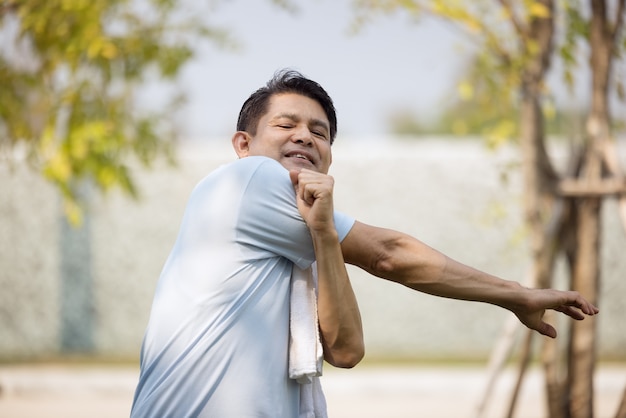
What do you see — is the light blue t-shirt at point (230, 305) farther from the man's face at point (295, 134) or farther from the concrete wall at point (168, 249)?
the concrete wall at point (168, 249)

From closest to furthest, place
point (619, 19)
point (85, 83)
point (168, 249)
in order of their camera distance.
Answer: point (619, 19), point (85, 83), point (168, 249)

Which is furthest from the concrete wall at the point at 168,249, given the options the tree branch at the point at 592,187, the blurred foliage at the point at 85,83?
the tree branch at the point at 592,187

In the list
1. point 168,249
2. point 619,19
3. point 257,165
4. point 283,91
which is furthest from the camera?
point 168,249

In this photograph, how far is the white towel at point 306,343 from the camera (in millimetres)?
2180

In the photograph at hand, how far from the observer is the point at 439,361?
37.9ft

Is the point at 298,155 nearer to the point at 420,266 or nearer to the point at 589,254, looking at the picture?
the point at 420,266

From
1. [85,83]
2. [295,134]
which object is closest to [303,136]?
[295,134]

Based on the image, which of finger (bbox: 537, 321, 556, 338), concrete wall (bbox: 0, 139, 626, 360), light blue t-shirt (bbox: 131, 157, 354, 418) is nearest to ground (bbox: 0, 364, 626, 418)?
concrete wall (bbox: 0, 139, 626, 360)

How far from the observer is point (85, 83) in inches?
249

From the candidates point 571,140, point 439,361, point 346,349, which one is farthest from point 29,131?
point 439,361

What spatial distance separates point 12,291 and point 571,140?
327 inches

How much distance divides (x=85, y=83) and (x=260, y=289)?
4450 millimetres

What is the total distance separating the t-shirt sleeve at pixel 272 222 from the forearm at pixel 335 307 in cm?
5

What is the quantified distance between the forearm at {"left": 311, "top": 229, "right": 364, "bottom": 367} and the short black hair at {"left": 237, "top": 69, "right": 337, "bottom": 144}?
0.48m
